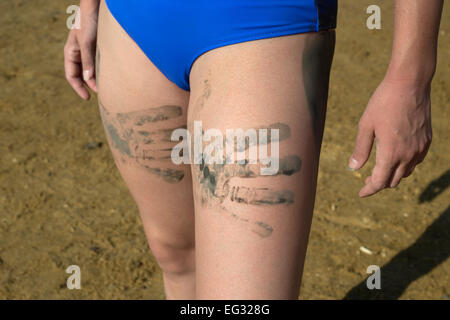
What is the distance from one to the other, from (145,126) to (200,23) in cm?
37

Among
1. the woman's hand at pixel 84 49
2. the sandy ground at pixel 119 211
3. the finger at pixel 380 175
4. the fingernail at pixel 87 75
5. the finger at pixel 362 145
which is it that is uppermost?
the woman's hand at pixel 84 49

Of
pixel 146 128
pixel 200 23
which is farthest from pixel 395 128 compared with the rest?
pixel 146 128

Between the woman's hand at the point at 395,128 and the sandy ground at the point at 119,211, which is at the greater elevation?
the woman's hand at the point at 395,128

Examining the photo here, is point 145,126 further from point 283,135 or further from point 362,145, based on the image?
point 362,145

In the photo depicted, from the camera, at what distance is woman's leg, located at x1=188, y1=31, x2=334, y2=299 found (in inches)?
43.1

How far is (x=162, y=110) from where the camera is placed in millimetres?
1365

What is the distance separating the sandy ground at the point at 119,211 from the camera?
2500 mm

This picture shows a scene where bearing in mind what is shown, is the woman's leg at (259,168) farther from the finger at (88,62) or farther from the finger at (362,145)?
the finger at (88,62)

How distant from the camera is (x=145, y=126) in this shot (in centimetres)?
141

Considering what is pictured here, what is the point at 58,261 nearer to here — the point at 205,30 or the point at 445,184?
the point at 205,30

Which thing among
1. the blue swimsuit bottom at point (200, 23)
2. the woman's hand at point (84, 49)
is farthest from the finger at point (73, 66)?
the blue swimsuit bottom at point (200, 23)

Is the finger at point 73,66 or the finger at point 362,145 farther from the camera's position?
the finger at point 73,66

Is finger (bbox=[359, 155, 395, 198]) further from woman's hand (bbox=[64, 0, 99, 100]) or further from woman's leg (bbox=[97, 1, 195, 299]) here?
woman's hand (bbox=[64, 0, 99, 100])

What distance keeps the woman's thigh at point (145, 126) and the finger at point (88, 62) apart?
0.46ft
